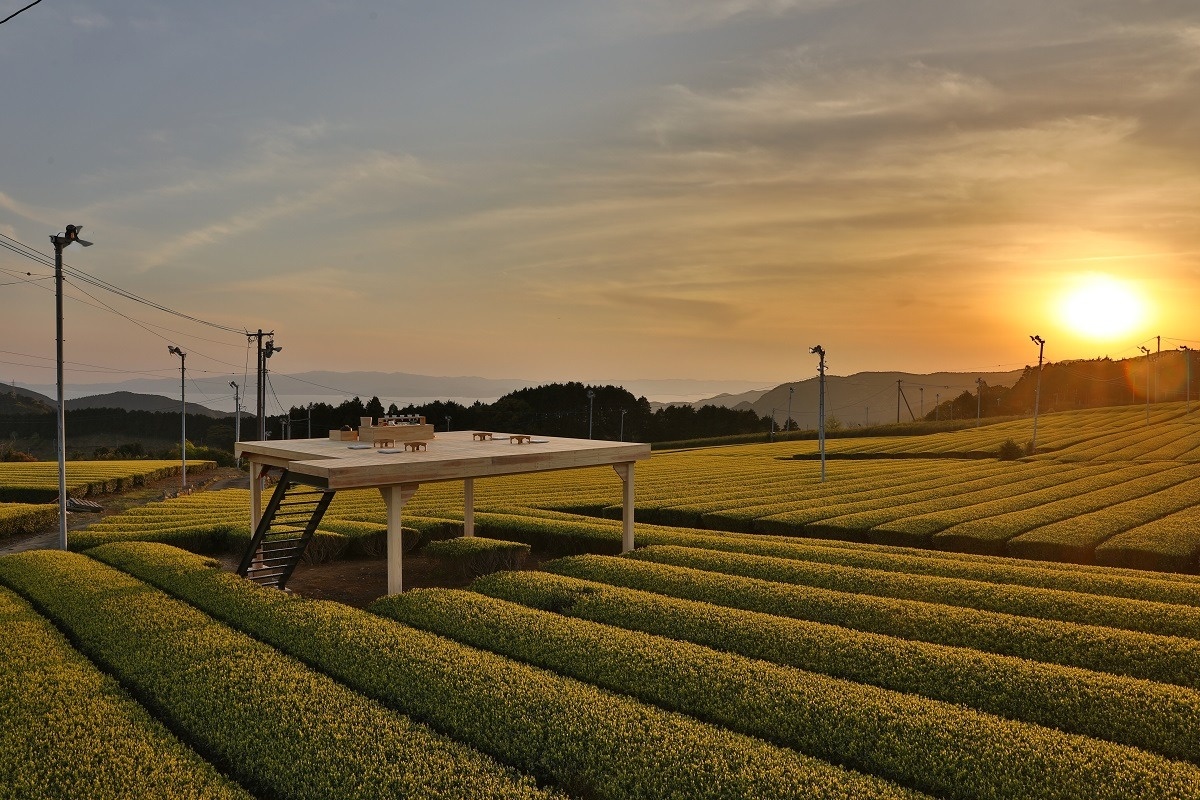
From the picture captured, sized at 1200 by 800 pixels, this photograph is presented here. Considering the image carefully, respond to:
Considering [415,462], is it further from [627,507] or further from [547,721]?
[547,721]

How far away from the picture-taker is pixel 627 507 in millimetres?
18391

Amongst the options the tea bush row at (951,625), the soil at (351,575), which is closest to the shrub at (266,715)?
the soil at (351,575)

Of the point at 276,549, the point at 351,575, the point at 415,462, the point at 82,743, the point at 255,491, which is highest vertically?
the point at 415,462

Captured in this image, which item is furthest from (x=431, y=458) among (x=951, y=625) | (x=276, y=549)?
(x=951, y=625)

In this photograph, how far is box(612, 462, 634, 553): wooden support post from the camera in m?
18.1

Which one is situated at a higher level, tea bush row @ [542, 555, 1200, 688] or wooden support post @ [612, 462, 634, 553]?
wooden support post @ [612, 462, 634, 553]

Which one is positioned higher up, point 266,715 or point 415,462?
point 415,462

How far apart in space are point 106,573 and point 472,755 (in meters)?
11.2

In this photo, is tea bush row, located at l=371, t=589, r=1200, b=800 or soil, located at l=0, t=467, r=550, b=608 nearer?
tea bush row, located at l=371, t=589, r=1200, b=800

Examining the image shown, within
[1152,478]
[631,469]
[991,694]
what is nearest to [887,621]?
[991,694]

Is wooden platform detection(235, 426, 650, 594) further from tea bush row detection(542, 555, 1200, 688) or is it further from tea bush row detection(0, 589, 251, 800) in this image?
tea bush row detection(0, 589, 251, 800)

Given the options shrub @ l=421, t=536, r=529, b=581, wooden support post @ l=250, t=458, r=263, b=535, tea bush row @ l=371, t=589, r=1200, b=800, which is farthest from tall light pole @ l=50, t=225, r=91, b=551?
tea bush row @ l=371, t=589, r=1200, b=800

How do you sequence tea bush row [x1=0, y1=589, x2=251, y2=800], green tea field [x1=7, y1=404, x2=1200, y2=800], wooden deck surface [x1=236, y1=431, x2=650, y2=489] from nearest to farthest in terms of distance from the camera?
1. tea bush row [x1=0, y1=589, x2=251, y2=800]
2. green tea field [x1=7, y1=404, x2=1200, y2=800]
3. wooden deck surface [x1=236, y1=431, x2=650, y2=489]

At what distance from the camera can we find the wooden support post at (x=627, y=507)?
1808 cm
